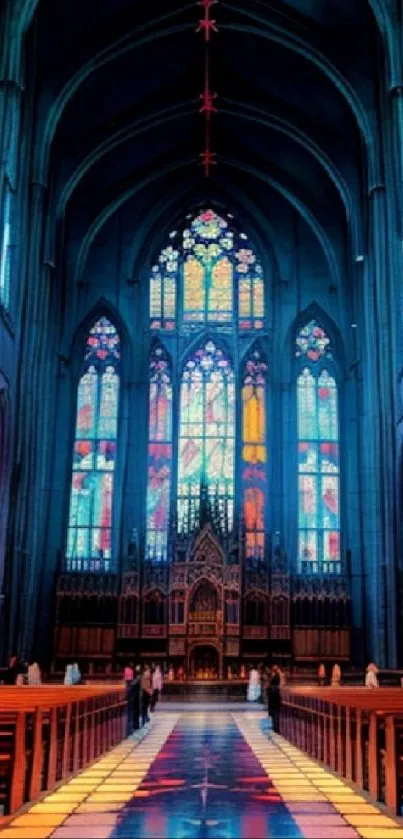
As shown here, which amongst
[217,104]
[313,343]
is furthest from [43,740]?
[217,104]

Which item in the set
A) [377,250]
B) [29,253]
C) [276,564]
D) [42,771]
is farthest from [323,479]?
[42,771]

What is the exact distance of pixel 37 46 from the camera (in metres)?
28.8

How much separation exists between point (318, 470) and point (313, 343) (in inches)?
203

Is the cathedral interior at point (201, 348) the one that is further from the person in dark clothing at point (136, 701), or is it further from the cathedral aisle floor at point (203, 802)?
the cathedral aisle floor at point (203, 802)

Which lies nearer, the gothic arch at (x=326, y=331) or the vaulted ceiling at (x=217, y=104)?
the vaulted ceiling at (x=217, y=104)

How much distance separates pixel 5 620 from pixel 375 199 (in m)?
16.8

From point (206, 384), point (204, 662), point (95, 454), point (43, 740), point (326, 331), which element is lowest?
point (43, 740)

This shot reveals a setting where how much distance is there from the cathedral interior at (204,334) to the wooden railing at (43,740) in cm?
1462

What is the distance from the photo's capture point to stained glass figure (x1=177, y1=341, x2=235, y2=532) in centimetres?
3416

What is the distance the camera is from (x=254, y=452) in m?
35.0

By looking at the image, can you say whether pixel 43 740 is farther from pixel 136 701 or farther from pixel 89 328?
pixel 89 328

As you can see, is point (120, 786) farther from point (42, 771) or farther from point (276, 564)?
point (276, 564)

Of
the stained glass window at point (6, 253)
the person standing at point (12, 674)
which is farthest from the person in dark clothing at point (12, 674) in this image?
the stained glass window at point (6, 253)

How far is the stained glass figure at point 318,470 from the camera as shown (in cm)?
3378
